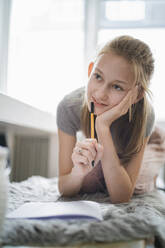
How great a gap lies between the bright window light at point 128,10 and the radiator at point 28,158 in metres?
1.32

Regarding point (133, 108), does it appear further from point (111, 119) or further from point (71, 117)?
point (71, 117)

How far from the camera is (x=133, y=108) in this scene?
3.15ft

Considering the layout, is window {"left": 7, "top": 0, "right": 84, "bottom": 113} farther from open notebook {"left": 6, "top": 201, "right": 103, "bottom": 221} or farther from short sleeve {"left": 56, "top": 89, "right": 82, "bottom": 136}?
open notebook {"left": 6, "top": 201, "right": 103, "bottom": 221}

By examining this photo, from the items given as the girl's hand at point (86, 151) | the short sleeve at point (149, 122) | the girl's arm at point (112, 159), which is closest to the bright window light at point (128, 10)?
the short sleeve at point (149, 122)

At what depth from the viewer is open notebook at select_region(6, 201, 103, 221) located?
0.57m

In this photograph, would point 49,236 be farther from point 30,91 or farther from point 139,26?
point 139,26

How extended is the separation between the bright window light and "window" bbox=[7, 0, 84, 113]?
0.99ft

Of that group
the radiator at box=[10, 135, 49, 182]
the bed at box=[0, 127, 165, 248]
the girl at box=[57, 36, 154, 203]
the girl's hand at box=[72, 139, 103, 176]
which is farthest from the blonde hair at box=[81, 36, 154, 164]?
the radiator at box=[10, 135, 49, 182]

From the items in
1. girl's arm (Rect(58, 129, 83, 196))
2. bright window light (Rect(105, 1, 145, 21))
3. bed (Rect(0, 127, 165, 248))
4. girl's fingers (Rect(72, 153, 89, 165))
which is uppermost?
bright window light (Rect(105, 1, 145, 21))

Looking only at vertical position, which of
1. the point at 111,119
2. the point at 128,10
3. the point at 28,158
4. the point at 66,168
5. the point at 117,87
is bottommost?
the point at 28,158

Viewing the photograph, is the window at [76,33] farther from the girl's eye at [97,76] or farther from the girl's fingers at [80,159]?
the girl's fingers at [80,159]

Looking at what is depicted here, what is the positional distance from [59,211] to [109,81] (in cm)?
44

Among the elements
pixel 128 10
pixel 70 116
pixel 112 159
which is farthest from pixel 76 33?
pixel 112 159

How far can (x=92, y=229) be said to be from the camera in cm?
51
